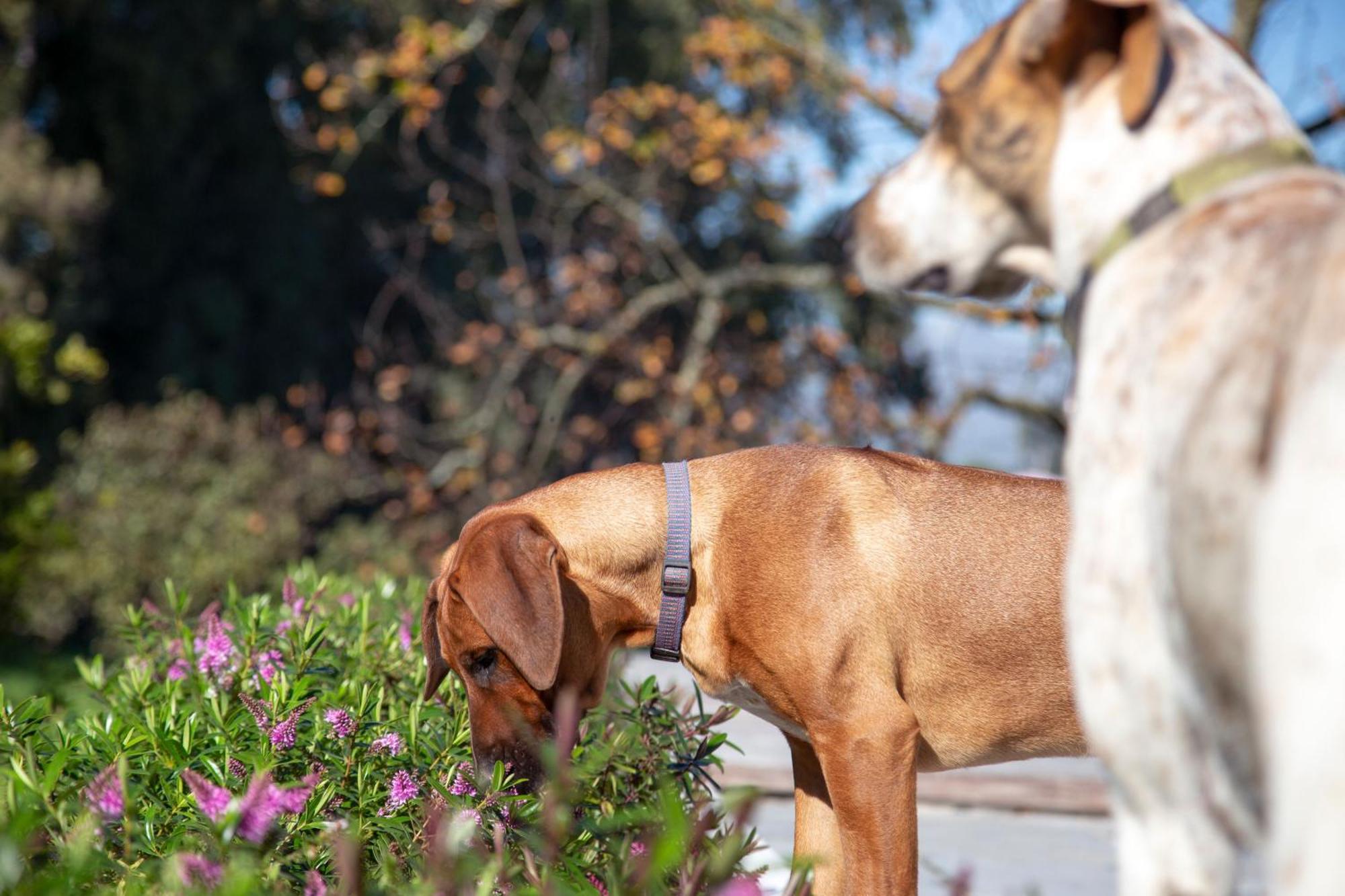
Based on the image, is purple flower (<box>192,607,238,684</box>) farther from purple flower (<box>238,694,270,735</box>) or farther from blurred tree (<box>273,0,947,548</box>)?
blurred tree (<box>273,0,947,548</box>)

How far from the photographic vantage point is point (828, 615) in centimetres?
355

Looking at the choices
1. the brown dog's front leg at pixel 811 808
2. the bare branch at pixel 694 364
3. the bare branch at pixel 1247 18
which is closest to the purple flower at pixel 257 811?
the brown dog's front leg at pixel 811 808

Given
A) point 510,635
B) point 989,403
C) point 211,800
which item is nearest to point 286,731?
point 211,800

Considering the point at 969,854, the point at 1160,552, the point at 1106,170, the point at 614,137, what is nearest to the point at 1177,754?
the point at 1160,552

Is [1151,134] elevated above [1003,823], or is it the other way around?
[1151,134]

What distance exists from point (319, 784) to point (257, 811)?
80 cm

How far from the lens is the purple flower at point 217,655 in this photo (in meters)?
3.78

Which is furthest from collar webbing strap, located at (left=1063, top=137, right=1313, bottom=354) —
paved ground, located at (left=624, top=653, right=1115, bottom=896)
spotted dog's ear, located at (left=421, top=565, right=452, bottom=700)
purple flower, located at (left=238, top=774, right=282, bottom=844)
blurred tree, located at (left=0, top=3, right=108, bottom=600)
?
blurred tree, located at (left=0, top=3, right=108, bottom=600)

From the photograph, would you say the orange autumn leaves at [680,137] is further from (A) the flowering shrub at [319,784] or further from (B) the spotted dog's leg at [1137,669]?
(B) the spotted dog's leg at [1137,669]

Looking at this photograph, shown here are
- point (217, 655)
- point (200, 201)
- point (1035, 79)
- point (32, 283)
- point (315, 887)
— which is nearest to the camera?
point (1035, 79)

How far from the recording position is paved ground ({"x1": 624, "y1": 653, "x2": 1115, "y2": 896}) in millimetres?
5508

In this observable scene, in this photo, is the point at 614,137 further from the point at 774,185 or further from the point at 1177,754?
the point at 1177,754

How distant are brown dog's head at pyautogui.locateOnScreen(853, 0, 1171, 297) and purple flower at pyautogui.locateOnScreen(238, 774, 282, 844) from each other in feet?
4.73

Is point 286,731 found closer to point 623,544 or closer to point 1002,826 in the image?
point 623,544
